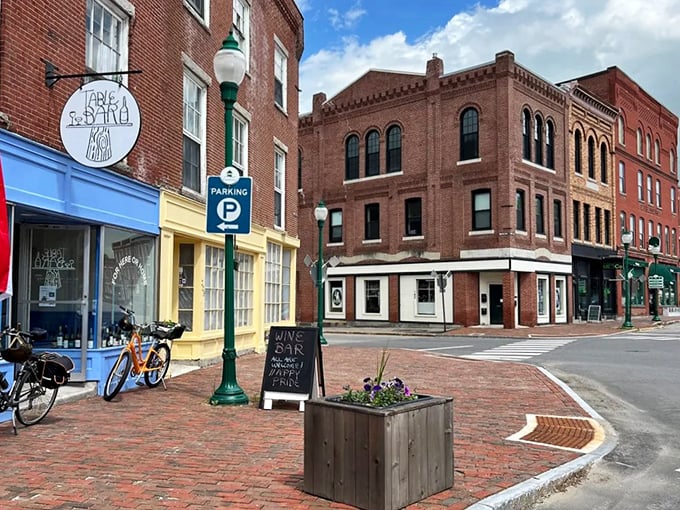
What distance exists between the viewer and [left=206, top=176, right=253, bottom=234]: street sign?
365 inches

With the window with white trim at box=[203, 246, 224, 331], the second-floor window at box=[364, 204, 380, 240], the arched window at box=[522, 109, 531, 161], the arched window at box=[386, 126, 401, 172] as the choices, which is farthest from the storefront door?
the second-floor window at box=[364, 204, 380, 240]

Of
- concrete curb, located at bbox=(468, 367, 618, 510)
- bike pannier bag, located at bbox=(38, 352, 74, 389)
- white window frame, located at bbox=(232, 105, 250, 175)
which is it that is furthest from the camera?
white window frame, located at bbox=(232, 105, 250, 175)

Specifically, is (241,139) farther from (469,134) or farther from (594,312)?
(594,312)

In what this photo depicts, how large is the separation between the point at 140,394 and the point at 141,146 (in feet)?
12.9

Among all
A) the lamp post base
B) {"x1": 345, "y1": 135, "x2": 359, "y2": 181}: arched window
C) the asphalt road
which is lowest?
the asphalt road

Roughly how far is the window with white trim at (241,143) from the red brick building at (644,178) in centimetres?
2882

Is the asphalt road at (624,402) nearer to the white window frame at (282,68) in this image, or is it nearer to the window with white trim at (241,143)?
the window with white trim at (241,143)

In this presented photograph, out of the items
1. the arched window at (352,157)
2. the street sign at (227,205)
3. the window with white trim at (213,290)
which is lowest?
the window with white trim at (213,290)

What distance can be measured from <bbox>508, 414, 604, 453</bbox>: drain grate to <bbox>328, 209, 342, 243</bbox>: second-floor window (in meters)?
27.9

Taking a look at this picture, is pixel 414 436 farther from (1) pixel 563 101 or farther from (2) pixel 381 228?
(1) pixel 563 101

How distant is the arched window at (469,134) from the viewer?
31469mm

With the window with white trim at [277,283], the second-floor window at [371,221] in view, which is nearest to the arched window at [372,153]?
the second-floor window at [371,221]

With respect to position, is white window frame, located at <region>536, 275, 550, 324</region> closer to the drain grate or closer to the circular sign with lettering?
the drain grate

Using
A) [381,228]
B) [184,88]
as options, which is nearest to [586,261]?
[381,228]
